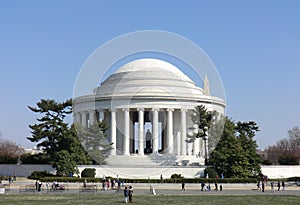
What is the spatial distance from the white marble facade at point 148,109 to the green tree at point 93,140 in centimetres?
503

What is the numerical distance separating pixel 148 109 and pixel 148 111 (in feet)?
7.25

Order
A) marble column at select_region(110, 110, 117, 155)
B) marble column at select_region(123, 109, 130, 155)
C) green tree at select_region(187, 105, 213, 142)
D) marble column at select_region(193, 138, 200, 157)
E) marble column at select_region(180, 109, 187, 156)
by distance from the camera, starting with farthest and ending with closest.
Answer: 1. marble column at select_region(193, 138, 200, 157)
2. marble column at select_region(180, 109, 187, 156)
3. marble column at select_region(123, 109, 130, 155)
4. marble column at select_region(110, 110, 117, 155)
5. green tree at select_region(187, 105, 213, 142)

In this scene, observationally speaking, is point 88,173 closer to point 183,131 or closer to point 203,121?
point 203,121

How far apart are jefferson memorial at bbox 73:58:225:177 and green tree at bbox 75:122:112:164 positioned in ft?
14.4

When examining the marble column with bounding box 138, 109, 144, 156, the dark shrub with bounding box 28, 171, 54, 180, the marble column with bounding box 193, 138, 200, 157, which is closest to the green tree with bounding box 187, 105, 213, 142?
the marble column with bounding box 138, 109, 144, 156

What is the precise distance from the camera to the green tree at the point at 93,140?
204ft

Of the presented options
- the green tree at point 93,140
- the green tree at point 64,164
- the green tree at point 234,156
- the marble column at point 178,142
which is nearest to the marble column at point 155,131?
the marble column at point 178,142

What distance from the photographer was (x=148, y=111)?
247 feet

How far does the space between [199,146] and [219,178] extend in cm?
2165

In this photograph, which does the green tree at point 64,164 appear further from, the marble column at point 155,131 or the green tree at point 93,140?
the marble column at point 155,131

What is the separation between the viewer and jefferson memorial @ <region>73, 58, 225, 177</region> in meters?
71.1

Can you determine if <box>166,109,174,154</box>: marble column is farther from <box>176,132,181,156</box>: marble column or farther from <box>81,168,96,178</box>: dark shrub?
<box>81,168,96,178</box>: dark shrub

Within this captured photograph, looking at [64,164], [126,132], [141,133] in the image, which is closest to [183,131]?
[141,133]

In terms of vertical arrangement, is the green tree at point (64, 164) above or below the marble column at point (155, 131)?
below
